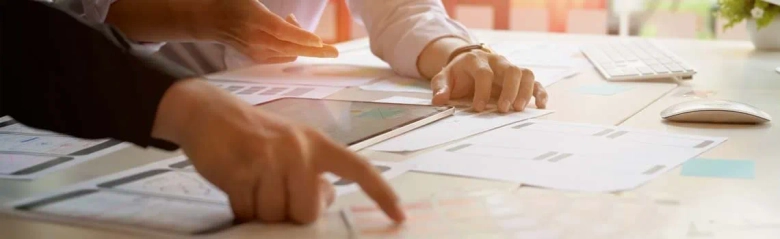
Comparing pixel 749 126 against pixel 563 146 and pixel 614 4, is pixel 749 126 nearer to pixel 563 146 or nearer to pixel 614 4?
pixel 563 146

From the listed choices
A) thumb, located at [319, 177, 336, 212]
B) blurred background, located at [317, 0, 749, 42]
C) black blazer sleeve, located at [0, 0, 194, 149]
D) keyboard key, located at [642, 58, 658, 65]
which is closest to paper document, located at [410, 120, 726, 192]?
thumb, located at [319, 177, 336, 212]

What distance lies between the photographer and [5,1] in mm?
755

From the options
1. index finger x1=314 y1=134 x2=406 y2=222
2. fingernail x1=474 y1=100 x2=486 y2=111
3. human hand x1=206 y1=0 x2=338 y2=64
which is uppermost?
index finger x1=314 y1=134 x2=406 y2=222

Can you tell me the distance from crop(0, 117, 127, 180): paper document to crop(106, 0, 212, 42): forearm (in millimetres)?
275

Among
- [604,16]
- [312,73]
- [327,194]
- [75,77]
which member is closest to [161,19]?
[312,73]

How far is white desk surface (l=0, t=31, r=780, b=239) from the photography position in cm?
63

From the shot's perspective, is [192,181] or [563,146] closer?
[192,181]

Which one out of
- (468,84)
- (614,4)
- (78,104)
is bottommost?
(614,4)

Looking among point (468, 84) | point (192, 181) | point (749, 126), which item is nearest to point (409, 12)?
point (468, 84)

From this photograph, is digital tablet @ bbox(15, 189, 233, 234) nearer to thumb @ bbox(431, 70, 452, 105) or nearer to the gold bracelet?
thumb @ bbox(431, 70, 452, 105)

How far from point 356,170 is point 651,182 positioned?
0.26m

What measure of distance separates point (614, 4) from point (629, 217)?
7.05 feet

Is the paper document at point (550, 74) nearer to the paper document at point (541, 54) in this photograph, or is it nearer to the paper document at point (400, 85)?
the paper document at point (541, 54)

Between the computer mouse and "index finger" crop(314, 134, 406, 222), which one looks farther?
the computer mouse
